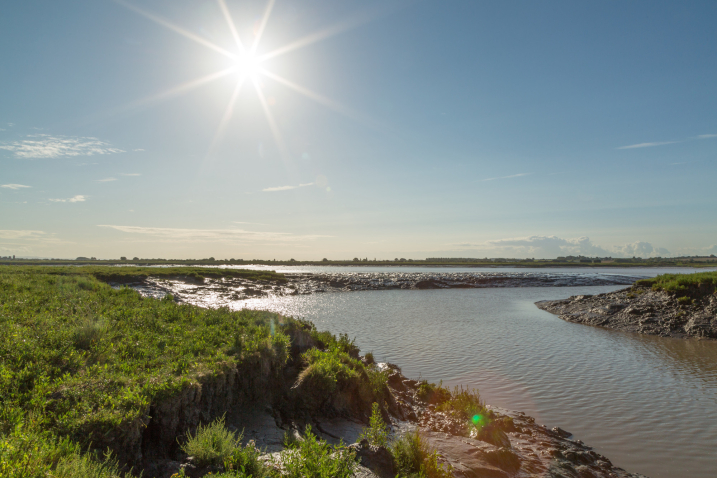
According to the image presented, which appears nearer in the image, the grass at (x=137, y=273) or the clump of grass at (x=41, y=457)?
the clump of grass at (x=41, y=457)

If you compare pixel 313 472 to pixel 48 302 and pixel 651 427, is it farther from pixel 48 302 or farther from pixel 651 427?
pixel 48 302

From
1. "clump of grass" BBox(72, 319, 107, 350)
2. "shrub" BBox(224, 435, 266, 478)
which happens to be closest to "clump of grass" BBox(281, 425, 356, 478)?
"shrub" BBox(224, 435, 266, 478)

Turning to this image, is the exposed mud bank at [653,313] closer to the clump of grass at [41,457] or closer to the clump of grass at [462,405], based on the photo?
the clump of grass at [462,405]

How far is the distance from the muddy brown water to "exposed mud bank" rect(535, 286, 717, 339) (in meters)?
1.76

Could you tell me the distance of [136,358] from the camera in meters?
9.08

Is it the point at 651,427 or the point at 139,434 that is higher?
the point at 139,434

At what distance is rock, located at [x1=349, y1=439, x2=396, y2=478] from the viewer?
678 centimetres

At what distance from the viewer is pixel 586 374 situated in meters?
15.1

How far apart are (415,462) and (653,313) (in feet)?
90.0

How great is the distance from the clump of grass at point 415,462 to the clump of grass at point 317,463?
1.17 m

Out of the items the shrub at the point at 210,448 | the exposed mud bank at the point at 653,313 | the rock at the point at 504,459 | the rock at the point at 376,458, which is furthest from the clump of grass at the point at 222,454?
the exposed mud bank at the point at 653,313

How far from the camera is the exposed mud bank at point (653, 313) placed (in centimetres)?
2309

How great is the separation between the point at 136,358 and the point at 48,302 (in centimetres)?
805

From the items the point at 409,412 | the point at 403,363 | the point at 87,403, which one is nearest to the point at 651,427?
the point at 409,412
